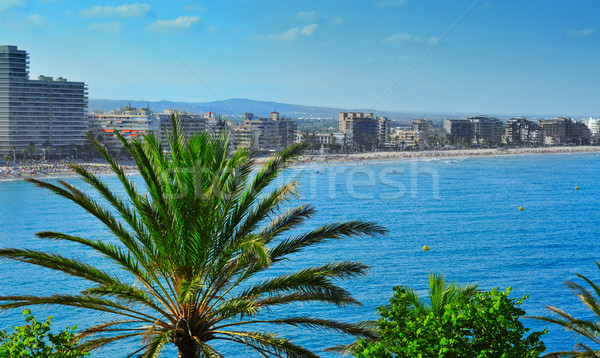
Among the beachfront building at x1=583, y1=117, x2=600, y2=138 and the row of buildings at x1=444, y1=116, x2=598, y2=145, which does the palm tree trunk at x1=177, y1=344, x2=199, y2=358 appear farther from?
the beachfront building at x1=583, y1=117, x2=600, y2=138

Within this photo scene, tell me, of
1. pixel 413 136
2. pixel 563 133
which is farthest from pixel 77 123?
pixel 563 133

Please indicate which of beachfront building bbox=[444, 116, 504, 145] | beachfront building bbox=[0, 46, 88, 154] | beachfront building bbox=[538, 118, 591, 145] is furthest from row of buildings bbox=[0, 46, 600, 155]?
beachfront building bbox=[538, 118, 591, 145]

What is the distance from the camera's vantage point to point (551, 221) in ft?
150

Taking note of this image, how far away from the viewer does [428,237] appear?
38.7 meters

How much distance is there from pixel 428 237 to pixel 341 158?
7182 cm

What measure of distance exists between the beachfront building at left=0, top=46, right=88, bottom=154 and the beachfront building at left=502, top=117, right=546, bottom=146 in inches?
4012

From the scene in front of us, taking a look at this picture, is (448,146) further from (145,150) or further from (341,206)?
(145,150)

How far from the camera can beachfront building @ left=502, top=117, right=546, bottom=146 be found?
156250 mm

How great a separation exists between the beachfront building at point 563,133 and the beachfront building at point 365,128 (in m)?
42.3

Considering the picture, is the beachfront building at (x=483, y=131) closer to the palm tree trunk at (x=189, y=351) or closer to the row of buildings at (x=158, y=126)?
the row of buildings at (x=158, y=126)

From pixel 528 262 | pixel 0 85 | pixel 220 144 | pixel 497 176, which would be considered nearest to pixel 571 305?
pixel 528 262

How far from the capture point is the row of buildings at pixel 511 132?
155625 mm

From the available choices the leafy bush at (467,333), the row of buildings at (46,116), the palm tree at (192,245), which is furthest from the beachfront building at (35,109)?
the leafy bush at (467,333)

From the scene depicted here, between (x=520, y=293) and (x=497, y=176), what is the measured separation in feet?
197
